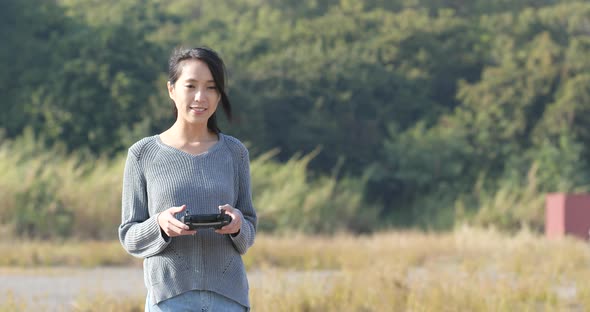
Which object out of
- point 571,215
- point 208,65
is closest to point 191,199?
point 208,65

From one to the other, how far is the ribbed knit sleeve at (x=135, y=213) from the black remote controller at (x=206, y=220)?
0.23m

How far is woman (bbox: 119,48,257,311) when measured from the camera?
12.1ft

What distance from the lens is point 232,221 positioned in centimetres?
358

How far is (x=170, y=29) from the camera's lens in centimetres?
4775

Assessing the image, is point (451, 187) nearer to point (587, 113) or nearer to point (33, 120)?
point (587, 113)

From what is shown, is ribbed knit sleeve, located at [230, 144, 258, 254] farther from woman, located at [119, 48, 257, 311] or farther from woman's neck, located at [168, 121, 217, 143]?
woman's neck, located at [168, 121, 217, 143]

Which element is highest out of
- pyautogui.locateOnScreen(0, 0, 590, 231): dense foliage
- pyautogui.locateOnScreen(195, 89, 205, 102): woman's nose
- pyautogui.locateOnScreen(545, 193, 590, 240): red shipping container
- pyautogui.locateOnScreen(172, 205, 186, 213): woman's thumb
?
pyautogui.locateOnScreen(0, 0, 590, 231): dense foliage

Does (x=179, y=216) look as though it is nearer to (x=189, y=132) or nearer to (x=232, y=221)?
(x=232, y=221)

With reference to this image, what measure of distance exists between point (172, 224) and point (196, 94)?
0.47 metres

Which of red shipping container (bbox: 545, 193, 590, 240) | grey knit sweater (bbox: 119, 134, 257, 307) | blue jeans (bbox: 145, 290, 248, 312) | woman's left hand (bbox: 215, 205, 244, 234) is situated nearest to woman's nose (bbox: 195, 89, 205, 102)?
grey knit sweater (bbox: 119, 134, 257, 307)

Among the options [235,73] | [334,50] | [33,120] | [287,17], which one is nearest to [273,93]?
[235,73]

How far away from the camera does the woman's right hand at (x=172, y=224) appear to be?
138 inches

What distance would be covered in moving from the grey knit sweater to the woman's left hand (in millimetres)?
66

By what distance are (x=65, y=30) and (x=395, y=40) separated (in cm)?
1252
